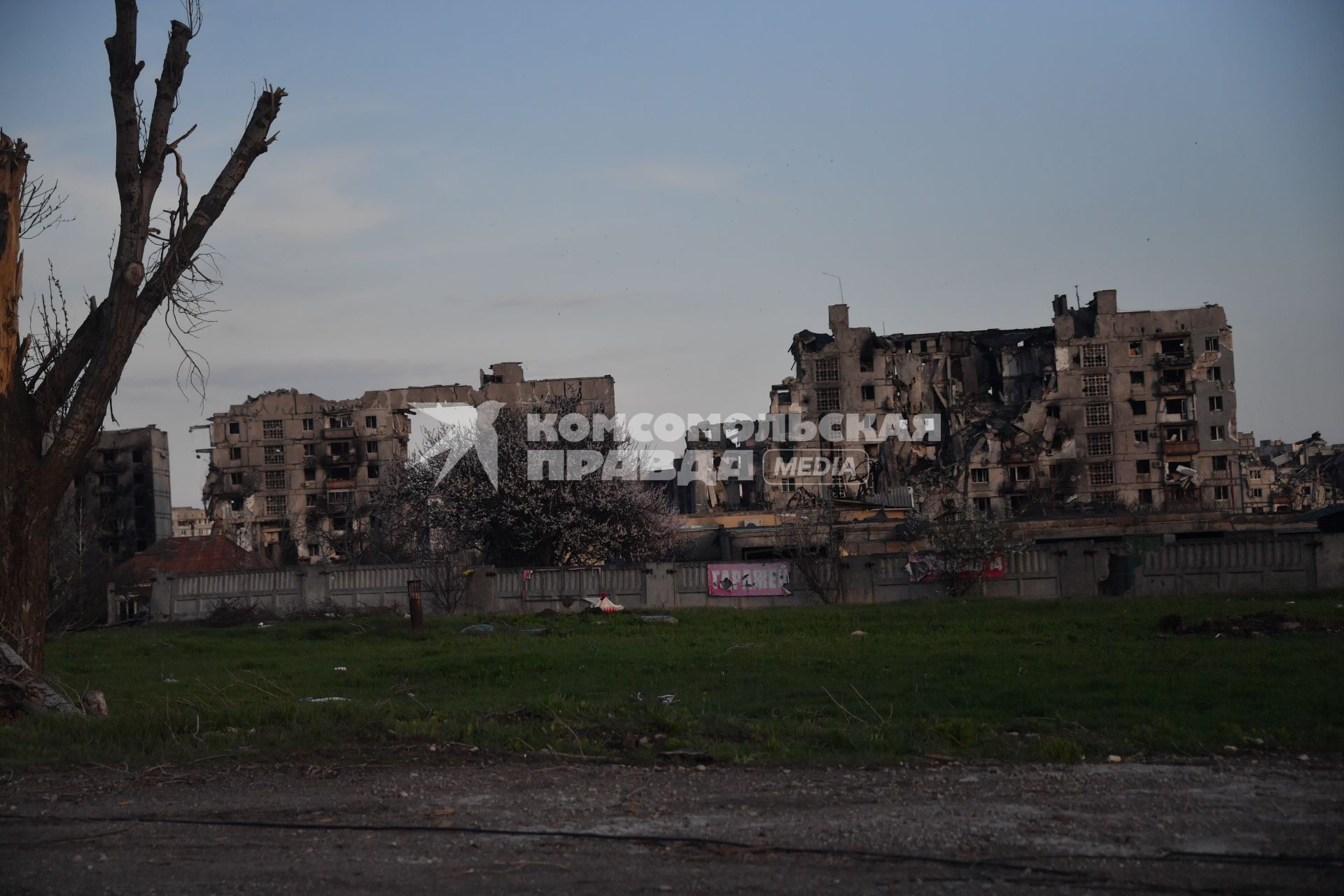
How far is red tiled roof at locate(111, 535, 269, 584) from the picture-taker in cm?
6094

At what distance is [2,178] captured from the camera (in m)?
13.3

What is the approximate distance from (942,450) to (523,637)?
71189 mm

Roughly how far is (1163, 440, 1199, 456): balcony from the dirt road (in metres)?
85.8

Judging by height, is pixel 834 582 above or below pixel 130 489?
below

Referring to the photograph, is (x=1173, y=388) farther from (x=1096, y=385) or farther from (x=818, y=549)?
(x=818, y=549)

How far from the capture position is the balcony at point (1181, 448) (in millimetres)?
87625

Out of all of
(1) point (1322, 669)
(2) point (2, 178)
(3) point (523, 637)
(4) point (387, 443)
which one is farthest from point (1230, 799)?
(4) point (387, 443)

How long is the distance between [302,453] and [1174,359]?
69449 millimetres

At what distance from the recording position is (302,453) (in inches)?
3890

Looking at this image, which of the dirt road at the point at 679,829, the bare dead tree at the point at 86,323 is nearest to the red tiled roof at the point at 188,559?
the bare dead tree at the point at 86,323

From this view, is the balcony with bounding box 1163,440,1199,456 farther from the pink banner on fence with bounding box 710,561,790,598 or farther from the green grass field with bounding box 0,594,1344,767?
the green grass field with bounding box 0,594,1344,767

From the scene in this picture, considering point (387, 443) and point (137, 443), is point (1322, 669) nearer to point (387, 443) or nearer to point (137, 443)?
point (387, 443)

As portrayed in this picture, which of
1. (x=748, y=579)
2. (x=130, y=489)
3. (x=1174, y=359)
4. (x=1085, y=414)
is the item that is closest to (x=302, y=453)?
(x=130, y=489)

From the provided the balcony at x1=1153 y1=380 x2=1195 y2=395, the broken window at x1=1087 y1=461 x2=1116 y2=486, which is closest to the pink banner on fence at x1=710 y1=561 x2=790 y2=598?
the broken window at x1=1087 y1=461 x2=1116 y2=486
